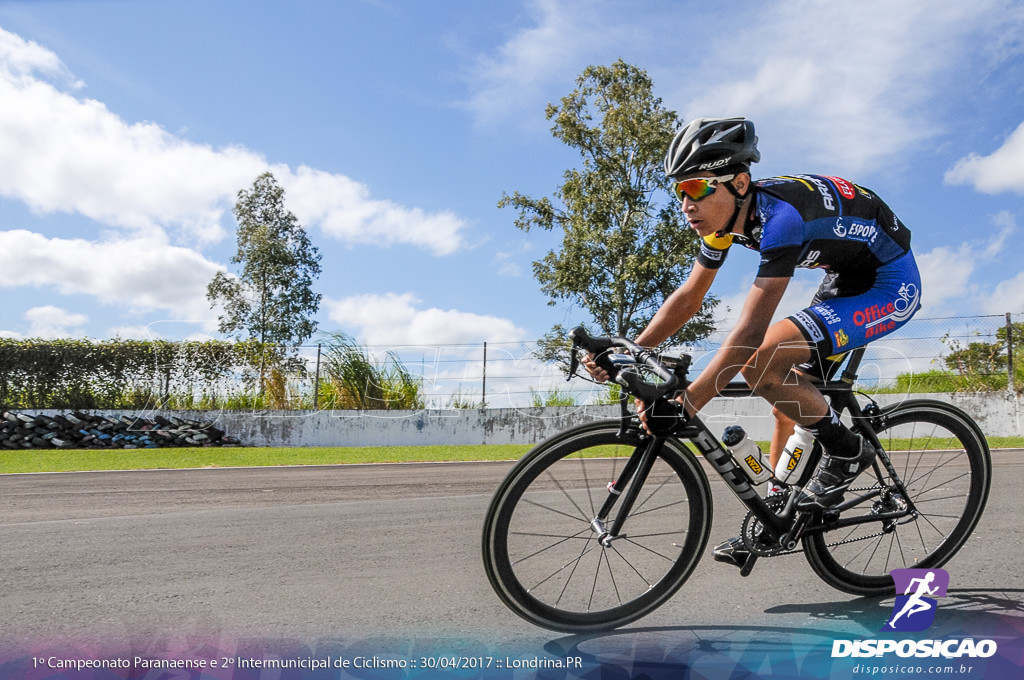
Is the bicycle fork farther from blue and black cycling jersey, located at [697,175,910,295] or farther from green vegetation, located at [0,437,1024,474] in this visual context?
green vegetation, located at [0,437,1024,474]

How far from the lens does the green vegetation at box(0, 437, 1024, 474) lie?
1100 centimetres

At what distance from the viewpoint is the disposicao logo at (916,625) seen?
2.55m

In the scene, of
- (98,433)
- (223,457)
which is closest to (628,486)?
(223,457)

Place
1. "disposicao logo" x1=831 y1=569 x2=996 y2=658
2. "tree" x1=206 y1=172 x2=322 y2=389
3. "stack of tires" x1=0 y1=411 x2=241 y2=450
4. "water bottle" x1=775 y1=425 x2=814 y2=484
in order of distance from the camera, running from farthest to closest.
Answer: "tree" x1=206 y1=172 x2=322 y2=389 → "stack of tires" x1=0 y1=411 x2=241 y2=450 → "water bottle" x1=775 y1=425 x2=814 y2=484 → "disposicao logo" x1=831 y1=569 x2=996 y2=658

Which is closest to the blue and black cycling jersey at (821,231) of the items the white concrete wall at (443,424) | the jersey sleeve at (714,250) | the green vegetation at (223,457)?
the jersey sleeve at (714,250)

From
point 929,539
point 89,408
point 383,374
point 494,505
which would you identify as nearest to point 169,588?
point 494,505

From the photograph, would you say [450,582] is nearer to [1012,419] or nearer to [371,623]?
[371,623]

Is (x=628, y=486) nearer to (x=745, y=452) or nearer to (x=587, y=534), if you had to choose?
(x=587, y=534)

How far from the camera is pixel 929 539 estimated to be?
3463 millimetres

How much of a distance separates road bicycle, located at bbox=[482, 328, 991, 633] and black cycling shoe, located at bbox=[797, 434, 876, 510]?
0.15ft

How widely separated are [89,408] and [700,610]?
17.7m

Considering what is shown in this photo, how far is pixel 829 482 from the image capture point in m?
2.96

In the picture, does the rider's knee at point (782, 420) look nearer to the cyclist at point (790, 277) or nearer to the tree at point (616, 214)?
the cyclist at point (790, 277)

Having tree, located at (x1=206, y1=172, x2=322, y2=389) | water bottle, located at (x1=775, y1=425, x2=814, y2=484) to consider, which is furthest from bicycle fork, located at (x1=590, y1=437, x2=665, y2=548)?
tree, located at (x1=206, y1=172, x2=322, y2=389)
